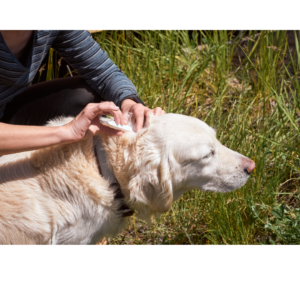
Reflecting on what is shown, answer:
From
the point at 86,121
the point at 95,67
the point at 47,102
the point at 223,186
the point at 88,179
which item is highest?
the point at 95,67

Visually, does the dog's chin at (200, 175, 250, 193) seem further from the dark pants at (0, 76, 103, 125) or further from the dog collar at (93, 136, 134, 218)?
the dark pants at (0, 76, 103, 125)

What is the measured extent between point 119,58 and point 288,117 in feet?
5.51

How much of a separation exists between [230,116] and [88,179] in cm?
172

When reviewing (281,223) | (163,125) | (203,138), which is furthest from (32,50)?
(281,223)

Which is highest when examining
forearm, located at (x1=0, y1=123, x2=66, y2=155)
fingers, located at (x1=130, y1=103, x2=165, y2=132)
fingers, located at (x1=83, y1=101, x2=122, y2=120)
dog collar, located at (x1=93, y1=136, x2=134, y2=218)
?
fingers, located at (x1=83, y1=101, x2=122, y2=120)

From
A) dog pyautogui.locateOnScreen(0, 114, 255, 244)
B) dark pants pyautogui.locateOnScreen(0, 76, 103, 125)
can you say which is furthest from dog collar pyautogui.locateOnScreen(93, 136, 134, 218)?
dark pants pyautogui.locateOnScreen(0, 76, 103, 125)

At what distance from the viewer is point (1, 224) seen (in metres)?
1.59

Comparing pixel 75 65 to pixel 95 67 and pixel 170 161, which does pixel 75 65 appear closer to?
pixel 95 67

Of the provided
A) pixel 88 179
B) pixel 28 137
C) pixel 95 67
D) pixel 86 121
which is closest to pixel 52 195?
pixel 88 179

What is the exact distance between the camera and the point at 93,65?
2.24m

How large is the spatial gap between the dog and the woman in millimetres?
88

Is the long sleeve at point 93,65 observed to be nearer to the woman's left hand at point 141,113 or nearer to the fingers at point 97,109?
the woman's left hand at point 141,113

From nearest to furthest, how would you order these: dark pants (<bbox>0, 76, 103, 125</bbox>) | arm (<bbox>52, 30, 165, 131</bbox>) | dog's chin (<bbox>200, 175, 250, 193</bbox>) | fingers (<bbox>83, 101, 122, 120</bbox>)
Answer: fingers (<bbox>83, 101, 122, 120</bbox>) < dog's chin (<bbox>200, 175, 250, 193</bbox>) < arm (<bbox>52, 30, 165, 131</bbox>) < dark pants (<bbox>0, 76, 103, 125</bbox>)

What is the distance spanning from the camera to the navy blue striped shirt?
6.05ft
